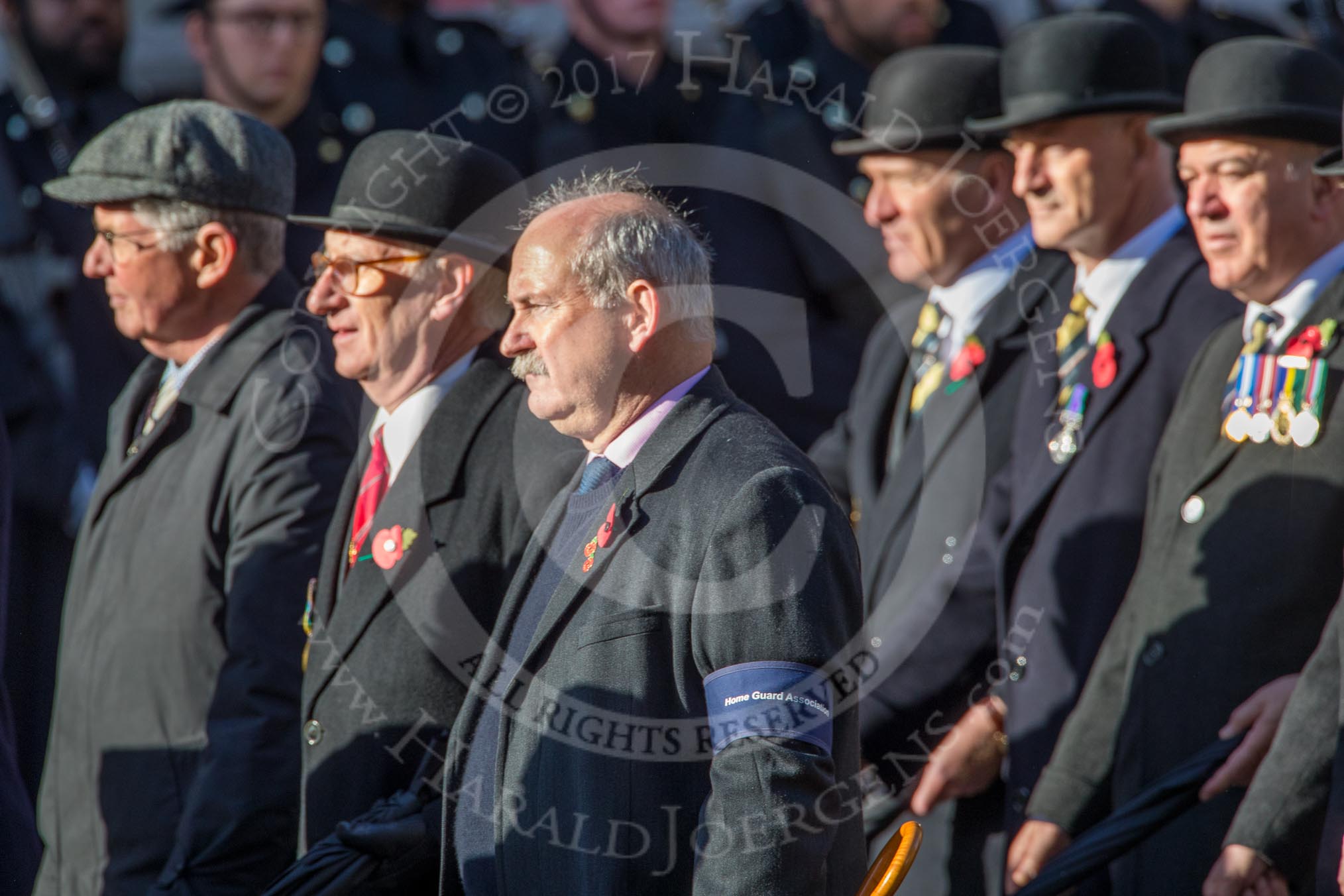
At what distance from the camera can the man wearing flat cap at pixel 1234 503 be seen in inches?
138

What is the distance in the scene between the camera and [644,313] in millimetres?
3043

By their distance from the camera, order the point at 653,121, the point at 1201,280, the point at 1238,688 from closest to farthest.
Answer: the point at 1238,688, the point at 1201,280, the point at 653,121

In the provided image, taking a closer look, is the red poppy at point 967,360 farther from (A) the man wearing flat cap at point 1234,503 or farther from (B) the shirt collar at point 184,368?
(B) the shirt collar at point 184,368

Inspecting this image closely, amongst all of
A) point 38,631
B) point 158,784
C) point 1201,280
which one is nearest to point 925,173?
point 1201,280

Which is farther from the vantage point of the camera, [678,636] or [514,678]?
[514,678]

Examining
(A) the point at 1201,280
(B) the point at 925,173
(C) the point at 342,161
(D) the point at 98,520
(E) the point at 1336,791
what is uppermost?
(C) the point at 342,161

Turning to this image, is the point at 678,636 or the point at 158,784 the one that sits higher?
the point at 678,636

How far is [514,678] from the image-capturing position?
3.02 metres

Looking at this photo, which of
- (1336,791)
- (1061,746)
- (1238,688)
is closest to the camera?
(1336,791)

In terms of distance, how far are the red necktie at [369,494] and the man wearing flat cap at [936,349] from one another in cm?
134

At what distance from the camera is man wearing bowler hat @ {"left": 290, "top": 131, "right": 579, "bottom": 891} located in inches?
136

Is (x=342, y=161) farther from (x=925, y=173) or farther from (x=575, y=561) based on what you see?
(x=575, y=561)

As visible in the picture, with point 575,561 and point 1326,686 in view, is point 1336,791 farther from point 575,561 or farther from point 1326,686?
point 575,561

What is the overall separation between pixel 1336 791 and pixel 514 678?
1.32m
